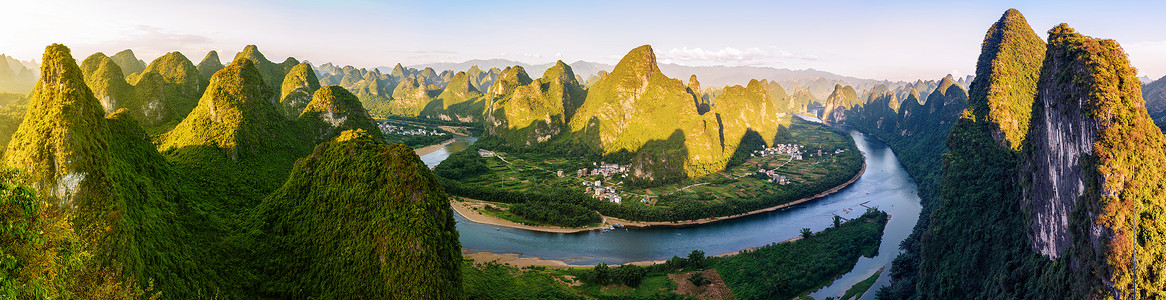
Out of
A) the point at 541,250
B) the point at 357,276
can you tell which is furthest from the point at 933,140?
the point at 357,276

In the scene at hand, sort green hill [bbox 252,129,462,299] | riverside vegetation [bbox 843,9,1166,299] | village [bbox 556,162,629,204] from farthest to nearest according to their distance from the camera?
village [bbox 556,162,629,204]
green hill [bbox 252,129,462,299]
riverside vegetation [bbox 843,9,1166,299]

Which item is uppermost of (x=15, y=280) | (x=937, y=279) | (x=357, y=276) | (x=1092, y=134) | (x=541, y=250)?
(x=1092, y=134)

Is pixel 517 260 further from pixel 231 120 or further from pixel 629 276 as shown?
pixel 231 120

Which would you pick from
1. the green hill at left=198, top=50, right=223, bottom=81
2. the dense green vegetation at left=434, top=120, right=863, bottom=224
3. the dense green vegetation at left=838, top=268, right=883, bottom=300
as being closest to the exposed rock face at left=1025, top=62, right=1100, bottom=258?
the dense green vegetation at left=838, top=268, right=883, bottom=300

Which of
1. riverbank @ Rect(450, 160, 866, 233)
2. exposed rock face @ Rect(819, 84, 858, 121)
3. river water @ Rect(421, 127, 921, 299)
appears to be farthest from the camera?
exposed rock face @ Rect(819, 84, 858, 121)

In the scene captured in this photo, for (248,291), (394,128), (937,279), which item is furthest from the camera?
(394,128)

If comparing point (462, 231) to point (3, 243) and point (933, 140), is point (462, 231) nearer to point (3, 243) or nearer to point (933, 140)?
point (3, 243)

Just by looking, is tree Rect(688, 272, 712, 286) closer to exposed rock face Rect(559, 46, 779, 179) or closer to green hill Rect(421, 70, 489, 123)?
exposed rock face Rect(559, 46, 779, 179)
